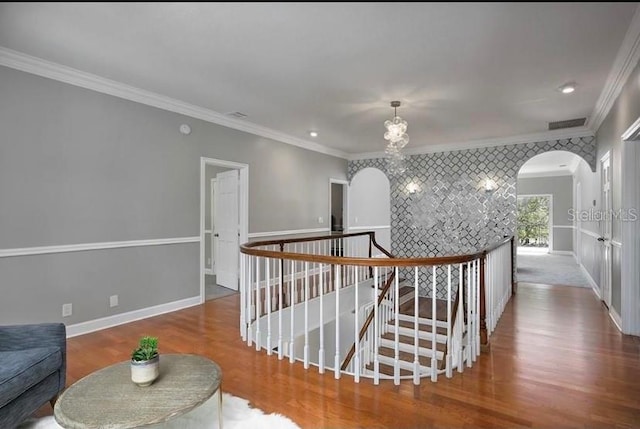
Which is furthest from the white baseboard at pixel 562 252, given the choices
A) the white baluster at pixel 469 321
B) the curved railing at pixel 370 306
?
the white baluster at pixel 469 321

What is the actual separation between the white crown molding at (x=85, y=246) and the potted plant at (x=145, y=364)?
229 centimetres

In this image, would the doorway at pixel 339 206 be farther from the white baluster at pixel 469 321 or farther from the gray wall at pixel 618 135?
the white baluster at pixel 469 321

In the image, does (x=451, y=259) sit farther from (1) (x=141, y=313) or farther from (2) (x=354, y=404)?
(1) (x=141, y=313)

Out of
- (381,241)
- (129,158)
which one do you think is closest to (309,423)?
(129,158)

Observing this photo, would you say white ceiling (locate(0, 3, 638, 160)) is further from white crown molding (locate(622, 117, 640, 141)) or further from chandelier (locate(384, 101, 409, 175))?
white crown molding (locate(622, 117, 640, 141))

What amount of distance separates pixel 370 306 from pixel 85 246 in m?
4.26

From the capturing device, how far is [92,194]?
363cm

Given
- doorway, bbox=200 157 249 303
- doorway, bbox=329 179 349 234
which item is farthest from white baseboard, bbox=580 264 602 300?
doorway, bbox=200 157 249 303

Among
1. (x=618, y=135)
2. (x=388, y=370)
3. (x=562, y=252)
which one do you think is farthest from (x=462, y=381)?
(x=562, y=252)

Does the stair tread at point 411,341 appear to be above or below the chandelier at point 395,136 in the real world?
below

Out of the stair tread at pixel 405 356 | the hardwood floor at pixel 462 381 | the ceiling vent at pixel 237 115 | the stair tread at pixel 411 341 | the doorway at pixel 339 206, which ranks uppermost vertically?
the ceiling vent at pixel 237 115

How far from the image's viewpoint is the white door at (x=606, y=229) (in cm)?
439

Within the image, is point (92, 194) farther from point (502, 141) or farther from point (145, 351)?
point (502, 141)

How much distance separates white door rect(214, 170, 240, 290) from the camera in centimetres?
561
